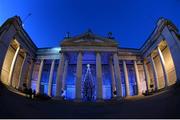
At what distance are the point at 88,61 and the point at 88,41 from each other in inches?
288

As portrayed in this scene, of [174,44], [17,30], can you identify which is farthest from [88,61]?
[174,44]

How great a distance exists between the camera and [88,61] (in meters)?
44.0

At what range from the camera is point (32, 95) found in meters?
25.9

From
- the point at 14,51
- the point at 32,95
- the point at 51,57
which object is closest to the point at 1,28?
the point at 14,51

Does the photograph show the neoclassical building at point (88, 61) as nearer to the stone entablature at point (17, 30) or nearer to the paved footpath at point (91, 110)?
the stone entablature at point (17, 30)

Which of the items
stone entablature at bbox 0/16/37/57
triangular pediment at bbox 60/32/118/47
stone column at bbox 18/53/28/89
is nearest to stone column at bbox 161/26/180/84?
triangular pediment at bbox 60/32/118/47

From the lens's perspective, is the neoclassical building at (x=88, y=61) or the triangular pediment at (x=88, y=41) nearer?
the neoclassical building at (x=88, y=61)

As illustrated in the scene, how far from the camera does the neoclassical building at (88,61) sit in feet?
102

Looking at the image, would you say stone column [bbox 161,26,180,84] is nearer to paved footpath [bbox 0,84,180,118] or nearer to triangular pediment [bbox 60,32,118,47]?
triangular pediment [bbox 60,32,118,47]

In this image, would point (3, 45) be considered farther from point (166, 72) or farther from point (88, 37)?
point (166, 72)

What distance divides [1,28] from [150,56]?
27.7m

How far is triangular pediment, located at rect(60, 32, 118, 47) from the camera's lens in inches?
1474

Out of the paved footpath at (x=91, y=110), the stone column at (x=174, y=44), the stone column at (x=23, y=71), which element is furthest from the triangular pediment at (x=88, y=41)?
the paved footpath at (x=91, y=110)

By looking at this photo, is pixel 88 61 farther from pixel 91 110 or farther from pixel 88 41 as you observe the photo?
pixel 91 110
